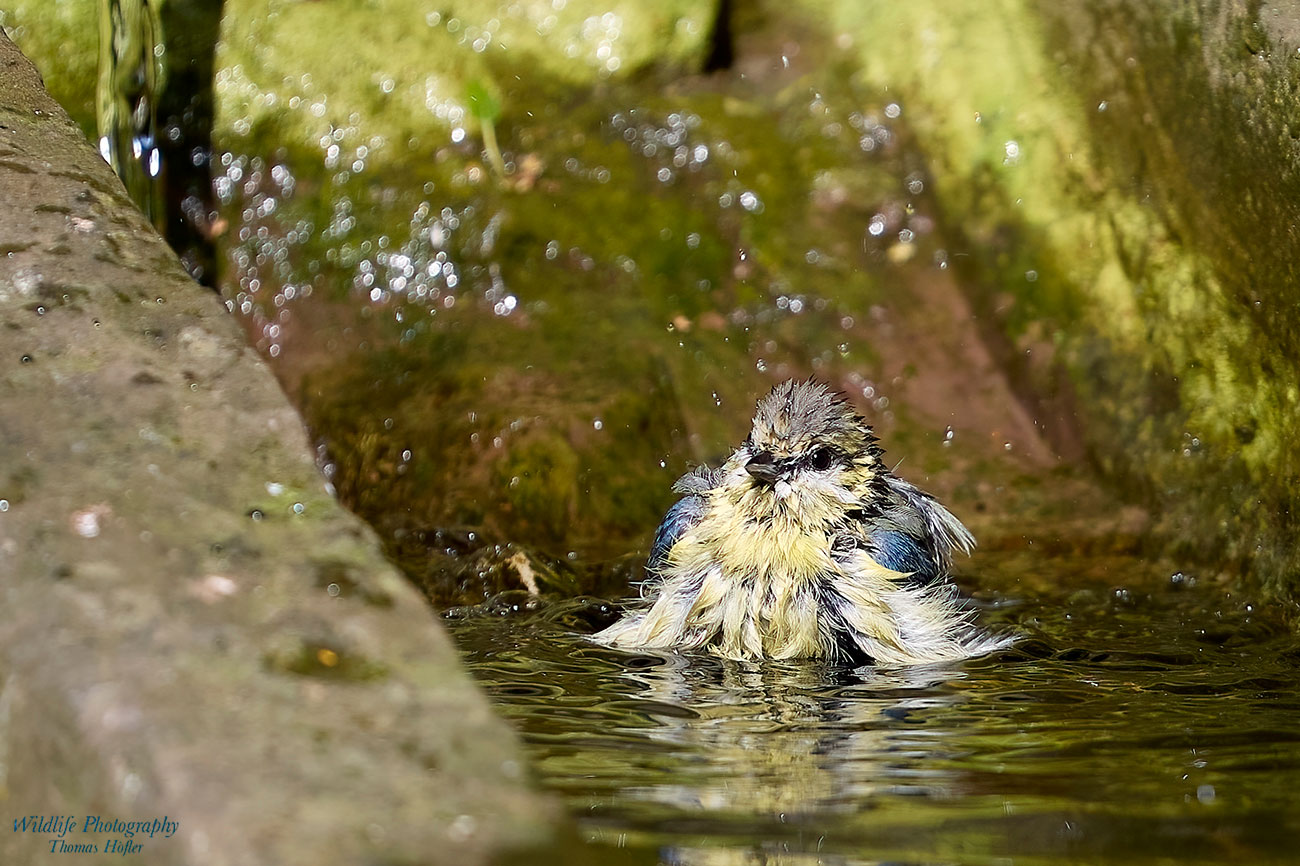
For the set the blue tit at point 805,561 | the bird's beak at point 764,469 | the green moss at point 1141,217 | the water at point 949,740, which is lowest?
the water at point 949,740

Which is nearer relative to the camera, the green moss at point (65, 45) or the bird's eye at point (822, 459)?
the bird's eye at point (822, 459)

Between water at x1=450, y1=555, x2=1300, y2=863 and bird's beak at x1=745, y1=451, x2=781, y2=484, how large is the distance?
2.10ft

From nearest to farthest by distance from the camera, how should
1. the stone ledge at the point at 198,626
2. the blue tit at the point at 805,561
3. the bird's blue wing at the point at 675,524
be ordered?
the stone ledge at the point at 198,626 → the blue tit at the point at 805,561 → the bird's blue wing at the point at 675,524

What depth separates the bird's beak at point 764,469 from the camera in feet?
14.5

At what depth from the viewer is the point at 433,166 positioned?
21.5 ft

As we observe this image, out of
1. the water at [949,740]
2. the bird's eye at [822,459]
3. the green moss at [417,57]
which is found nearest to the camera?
the water at [949,740]

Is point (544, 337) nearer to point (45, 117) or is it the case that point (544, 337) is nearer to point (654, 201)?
point (654, 201)

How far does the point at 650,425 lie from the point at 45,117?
2.96 metres

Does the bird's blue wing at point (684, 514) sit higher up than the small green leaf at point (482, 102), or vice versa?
the small green leaf at point (482, 102)

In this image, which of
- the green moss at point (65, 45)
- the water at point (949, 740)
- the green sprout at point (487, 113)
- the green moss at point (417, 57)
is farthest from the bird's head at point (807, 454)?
the green moss at point (65, 45)

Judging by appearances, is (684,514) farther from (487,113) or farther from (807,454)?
(487,113)

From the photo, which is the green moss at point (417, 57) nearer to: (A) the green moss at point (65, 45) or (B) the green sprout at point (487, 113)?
(B) the green sprout at point (487, 113)

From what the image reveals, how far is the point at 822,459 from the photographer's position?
14.8 ft

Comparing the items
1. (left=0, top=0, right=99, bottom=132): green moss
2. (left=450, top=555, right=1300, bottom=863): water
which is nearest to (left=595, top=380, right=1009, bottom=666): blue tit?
(left=450, top=555, right=1300, bottom=863): water
